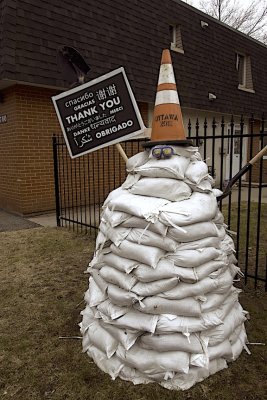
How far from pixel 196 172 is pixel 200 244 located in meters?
0.51

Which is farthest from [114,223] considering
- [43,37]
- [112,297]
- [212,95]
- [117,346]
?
[212,95]

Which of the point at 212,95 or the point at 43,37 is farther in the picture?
the point at 212,95

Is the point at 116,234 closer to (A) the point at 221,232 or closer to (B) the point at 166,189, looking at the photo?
(B) the point at 166,189

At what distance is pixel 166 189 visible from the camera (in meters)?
2.20

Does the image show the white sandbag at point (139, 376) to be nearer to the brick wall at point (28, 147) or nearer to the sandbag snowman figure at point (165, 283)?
the sandbag snowman figure at point (165, 283)

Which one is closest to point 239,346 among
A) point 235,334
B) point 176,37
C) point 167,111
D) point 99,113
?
point 235,334

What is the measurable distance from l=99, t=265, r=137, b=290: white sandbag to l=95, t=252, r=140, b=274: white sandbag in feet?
Answer: 0.11

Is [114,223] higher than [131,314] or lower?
higher

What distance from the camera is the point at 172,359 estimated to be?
78.8 inches

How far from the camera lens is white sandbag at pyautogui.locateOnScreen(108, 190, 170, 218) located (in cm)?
212

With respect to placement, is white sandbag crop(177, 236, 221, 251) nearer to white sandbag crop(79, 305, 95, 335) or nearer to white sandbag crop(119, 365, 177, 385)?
white sandbag crop(119, 365, 177, 385)

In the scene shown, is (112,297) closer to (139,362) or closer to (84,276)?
(139,362)

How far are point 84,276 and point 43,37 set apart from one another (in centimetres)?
515

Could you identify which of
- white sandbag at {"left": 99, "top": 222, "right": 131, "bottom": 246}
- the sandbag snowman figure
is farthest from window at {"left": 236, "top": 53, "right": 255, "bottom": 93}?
white sandbag at {"left": 99, "top": 222, "right": 131, "bottom": 246}
